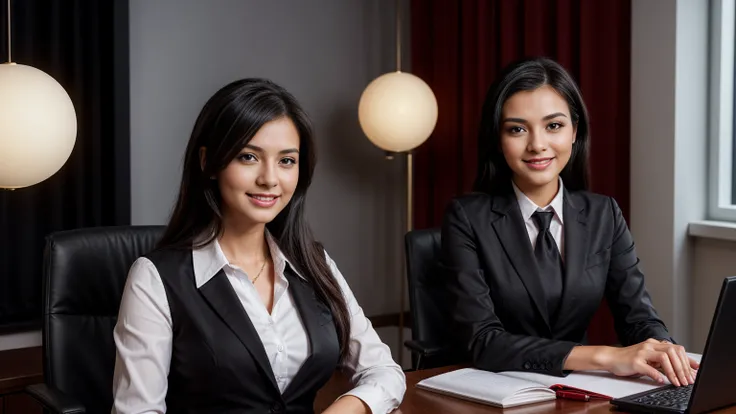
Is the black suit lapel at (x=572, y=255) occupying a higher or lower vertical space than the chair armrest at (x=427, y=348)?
higher

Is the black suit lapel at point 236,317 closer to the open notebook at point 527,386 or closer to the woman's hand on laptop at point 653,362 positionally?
the open notebook at point 527,386

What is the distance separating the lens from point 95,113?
3.47m

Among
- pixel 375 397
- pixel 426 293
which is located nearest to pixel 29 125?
pixel 426 293

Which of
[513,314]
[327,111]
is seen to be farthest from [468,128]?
[513,314]

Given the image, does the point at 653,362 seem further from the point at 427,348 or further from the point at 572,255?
the point at 427,348

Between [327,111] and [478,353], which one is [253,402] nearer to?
[478,353]

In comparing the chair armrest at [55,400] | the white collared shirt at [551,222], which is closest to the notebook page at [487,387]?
the white collared shirt at [551,222]

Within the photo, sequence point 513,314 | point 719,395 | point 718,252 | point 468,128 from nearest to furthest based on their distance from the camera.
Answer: point 719,395 < point 513,314 < point 718,252 < point 468,128

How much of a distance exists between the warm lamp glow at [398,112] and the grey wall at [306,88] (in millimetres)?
411

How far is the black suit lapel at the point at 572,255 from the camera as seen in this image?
2.27 metres

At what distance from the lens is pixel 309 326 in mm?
1821

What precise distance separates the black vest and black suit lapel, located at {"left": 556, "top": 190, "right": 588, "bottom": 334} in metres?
0.80

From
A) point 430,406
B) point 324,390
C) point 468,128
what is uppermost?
point 468,128

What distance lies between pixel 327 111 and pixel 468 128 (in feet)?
2.25
